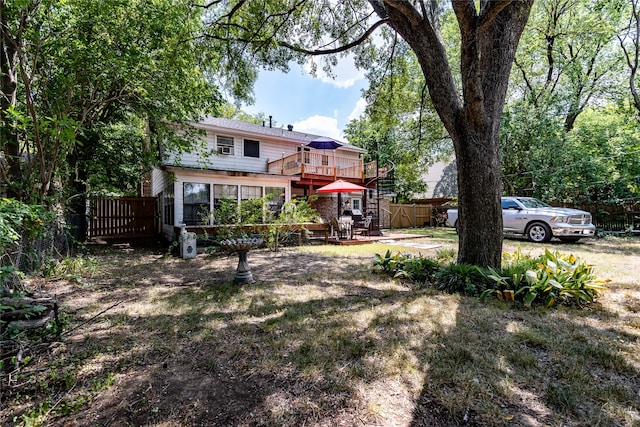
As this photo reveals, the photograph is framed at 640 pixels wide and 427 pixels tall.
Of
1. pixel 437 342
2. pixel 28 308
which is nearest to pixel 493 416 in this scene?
pixel 437 342

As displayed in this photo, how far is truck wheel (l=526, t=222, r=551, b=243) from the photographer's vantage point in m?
8.84

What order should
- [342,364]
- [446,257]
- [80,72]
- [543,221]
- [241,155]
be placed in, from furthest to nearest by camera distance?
1. [241,155]
2. [543,221]
3. [446,257]
4. [80,72]
5. [342,364]

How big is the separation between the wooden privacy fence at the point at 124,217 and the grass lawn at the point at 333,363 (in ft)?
27.3

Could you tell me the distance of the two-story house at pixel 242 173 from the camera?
957cm

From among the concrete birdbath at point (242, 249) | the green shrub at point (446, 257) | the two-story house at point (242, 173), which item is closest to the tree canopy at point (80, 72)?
the two-story house at point (242, 173)

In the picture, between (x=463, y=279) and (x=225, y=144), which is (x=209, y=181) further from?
(x=463, y=279)

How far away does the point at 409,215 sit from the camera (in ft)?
58.7

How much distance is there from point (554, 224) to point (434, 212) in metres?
9.60

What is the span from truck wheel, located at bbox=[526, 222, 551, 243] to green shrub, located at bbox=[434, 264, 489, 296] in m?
6.52

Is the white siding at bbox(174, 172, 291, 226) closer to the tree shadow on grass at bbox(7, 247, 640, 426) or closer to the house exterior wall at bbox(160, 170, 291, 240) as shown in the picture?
the house exterior wall at bbox(160, 170, 291, 240)

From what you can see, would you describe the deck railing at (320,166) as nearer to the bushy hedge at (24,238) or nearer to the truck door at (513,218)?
the truck door at (513,218)

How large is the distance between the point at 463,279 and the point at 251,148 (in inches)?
465

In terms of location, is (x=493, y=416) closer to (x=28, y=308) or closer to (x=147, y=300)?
(x=28, y=308)

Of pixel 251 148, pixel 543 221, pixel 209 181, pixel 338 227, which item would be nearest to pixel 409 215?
pixel 543 221
